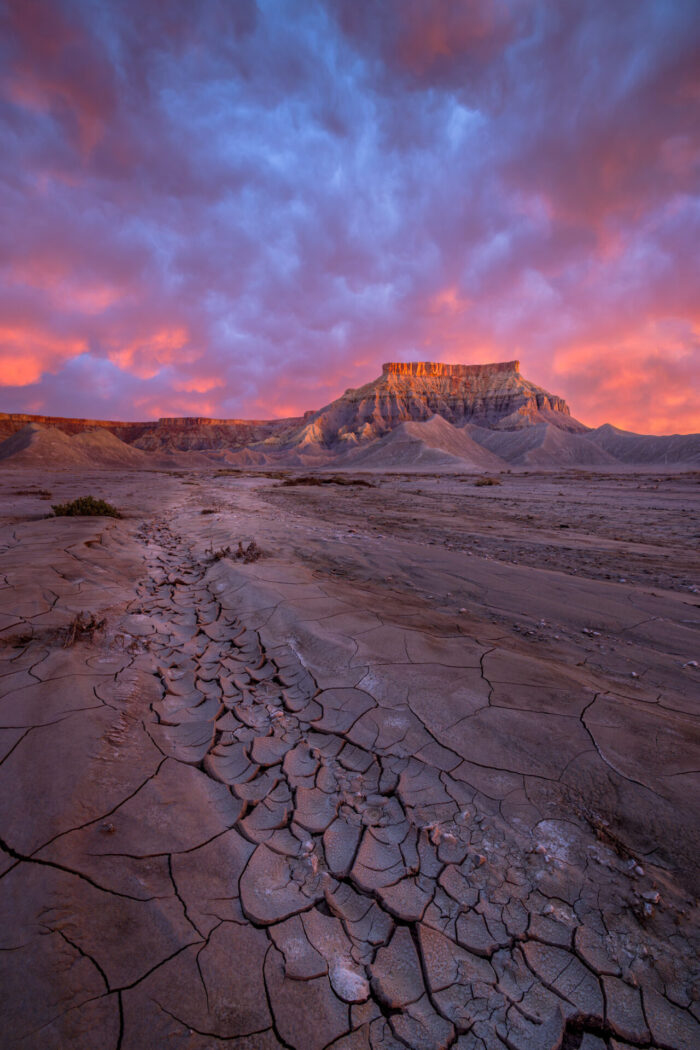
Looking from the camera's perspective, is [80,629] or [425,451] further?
[425,451]

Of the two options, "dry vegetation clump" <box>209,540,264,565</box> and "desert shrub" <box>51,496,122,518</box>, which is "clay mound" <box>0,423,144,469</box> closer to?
"desert shrub" <box>51,496,122,518</box>

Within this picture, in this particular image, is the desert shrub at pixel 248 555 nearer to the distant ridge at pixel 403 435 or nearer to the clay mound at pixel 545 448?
the distant ridge at pixel 403 435

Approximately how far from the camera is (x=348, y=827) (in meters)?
1.77

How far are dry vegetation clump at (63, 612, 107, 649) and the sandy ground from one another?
10 centimetres

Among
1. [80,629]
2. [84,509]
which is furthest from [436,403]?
[80,629]

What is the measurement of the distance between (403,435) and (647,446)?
3154 cm

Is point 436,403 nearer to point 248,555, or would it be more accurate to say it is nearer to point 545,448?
point 545,448

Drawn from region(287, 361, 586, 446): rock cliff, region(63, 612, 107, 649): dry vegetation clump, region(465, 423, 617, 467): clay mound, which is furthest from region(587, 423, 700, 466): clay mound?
region(63, 612, 107, 649): dry vegetation clump

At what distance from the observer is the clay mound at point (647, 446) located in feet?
152

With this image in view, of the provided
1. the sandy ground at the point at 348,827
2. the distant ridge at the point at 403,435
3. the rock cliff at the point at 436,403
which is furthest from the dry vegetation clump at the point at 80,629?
the rock cliff at the point at 436,403

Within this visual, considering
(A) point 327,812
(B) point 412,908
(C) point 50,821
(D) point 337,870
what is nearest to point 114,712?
(C) point 50,821

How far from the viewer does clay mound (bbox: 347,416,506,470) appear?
45844 millimetres

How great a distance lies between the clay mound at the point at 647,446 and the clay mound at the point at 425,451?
16.6 meters

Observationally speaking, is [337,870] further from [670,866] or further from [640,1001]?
[670,866]
